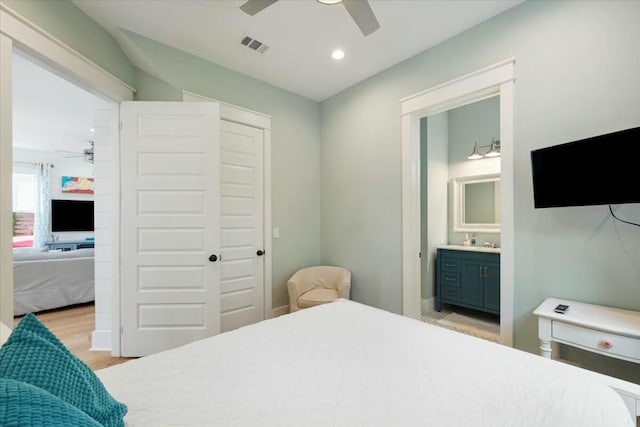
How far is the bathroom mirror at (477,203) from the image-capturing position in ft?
Result: 12.0

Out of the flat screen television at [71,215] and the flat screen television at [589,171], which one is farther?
the flat screen television at [71,215]

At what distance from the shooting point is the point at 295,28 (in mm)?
2350

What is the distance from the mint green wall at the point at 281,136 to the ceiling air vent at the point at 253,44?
0.51m

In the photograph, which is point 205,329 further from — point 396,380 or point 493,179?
point 493,179

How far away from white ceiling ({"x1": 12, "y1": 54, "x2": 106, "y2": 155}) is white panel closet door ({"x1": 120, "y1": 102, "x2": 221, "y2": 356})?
824mm

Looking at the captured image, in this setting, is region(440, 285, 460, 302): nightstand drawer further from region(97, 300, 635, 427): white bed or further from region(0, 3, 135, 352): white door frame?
region(0, 3, 135, 352): white door frame

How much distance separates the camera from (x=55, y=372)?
2.60 ft

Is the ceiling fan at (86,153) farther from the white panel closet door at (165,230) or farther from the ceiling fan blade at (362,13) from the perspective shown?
the ceiling fan blade at (362,13)

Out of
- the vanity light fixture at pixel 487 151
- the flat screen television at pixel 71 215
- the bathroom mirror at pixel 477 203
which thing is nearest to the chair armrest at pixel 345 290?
the bathroom mirror at pixel 477 203

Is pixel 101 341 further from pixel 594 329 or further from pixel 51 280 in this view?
pixel 594 329

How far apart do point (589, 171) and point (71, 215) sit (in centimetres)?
887

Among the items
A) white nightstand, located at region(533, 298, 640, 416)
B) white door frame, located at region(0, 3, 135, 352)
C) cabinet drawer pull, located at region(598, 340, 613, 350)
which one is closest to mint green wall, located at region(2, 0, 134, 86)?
white door frame, located at region(0, 3, 135, 352)

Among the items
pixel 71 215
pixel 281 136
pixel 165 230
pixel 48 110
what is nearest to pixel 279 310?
pixel 165 230

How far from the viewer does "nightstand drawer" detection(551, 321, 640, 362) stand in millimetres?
1402
